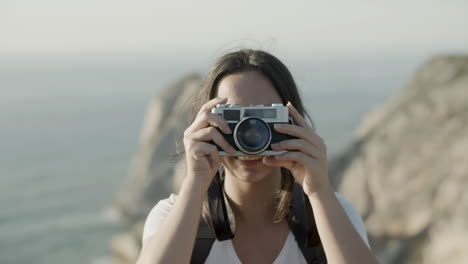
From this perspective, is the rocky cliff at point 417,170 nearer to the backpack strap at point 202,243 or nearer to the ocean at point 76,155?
the ocean at point 76,155

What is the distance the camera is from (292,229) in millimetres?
2613

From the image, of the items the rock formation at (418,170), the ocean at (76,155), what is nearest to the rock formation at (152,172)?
the ocean at (76,155)

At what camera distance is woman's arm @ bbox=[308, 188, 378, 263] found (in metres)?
2.38

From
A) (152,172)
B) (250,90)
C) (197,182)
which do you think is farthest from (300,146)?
(152,172)

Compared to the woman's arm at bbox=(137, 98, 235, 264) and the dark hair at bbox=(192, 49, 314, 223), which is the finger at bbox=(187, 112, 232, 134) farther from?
the dark hair at bbox=(192, 49, 314, 223)

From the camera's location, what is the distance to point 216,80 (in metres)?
2.87

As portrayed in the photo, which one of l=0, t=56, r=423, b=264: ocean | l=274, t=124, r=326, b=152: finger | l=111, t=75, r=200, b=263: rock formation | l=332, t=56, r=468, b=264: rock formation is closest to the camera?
l=274, t=124, r=326, b=152: finger

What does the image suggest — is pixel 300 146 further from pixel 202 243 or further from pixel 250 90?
pixel 202 243

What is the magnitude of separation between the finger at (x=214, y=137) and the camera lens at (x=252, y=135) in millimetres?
44

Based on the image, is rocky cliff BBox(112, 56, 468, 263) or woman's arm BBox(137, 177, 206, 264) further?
rocky cliff BBox(112, 56, 468, 263)

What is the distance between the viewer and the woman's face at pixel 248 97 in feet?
8.75

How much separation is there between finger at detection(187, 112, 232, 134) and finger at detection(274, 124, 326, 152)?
0.22 m

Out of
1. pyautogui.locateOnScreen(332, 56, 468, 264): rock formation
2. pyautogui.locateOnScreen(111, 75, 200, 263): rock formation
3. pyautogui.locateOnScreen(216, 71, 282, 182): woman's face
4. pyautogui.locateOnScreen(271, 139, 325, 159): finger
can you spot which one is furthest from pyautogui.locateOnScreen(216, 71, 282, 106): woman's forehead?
pyautogui.locateOnScreen(111, 75, 200, 263): rock formation

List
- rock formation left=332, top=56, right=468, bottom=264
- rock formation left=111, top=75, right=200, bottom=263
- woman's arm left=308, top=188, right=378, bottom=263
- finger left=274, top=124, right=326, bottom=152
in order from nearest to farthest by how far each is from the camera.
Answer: woman's arm left=308, top=188, right=378, bottom=263 → finger left=274, top=124, right=326, bottom=152 → rock formation left=332, top=56, right=468, bottom=264 → rock formation left=111, top=75, right=200, bottom=263
